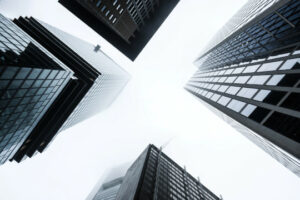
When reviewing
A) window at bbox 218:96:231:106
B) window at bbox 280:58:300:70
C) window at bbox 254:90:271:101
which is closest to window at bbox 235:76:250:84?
window at bbox 218:96:231:106

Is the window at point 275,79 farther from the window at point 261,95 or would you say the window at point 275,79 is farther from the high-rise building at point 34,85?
the high-rise building at point 34,85

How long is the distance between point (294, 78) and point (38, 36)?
51.5 meters

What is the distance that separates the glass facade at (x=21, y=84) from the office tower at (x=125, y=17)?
11068 mm

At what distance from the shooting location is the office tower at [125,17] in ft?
108

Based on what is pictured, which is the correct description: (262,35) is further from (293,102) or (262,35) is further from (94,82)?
(94,82)

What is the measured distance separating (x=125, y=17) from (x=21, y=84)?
23.8 meters

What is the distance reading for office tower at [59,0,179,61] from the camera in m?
33.0

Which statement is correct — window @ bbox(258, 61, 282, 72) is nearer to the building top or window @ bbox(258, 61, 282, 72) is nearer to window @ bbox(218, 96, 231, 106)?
window @ bbox(218, 96, 231, 106)

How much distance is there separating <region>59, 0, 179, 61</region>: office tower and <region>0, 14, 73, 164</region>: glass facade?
11068mm

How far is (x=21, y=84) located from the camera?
68.4 ft

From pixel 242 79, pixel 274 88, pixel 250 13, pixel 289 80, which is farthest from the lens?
pixel 250 13

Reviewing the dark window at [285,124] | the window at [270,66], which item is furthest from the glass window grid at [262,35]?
the dark window at [285,124]

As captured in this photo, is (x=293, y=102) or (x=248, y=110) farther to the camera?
(x=248, y=110)

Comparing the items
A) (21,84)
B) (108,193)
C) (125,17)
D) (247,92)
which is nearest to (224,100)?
(247,92)
